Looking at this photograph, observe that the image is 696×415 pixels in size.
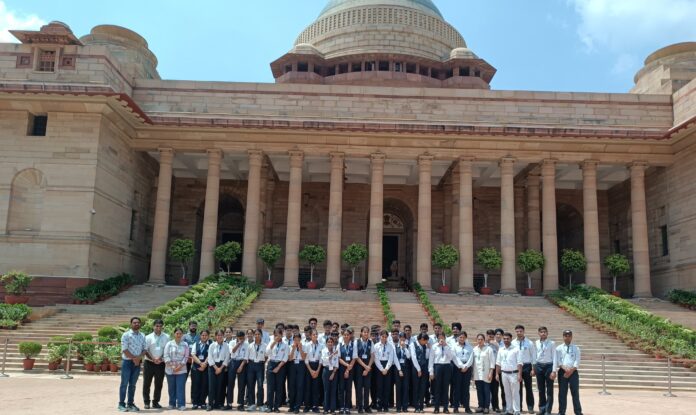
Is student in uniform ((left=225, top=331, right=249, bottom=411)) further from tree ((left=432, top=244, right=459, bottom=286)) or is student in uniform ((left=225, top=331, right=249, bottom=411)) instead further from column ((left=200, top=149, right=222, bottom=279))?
tree ((left=432, top=244, right=459, bottom=286))

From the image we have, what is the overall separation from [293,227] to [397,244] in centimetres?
1222

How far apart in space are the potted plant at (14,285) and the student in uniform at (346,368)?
1675 cm

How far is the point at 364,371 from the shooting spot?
1318 centimetres

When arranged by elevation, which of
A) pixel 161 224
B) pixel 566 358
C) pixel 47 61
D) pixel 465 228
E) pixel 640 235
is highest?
pixel 47 61

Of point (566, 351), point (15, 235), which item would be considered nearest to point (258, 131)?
point (15, 235)

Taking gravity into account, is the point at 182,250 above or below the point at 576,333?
above

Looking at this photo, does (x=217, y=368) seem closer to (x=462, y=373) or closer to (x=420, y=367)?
(x=420, y=367)

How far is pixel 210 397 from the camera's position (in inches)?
514

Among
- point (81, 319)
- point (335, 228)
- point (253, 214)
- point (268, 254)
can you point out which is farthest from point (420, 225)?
point (81, 319)

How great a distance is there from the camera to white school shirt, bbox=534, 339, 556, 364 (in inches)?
529

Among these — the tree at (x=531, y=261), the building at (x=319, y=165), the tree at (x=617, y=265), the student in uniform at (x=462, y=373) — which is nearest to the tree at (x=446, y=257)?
the building at (x=319, y=165)

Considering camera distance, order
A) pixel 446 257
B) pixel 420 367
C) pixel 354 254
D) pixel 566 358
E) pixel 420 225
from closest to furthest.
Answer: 1. pixel 566 358
2. pixel 420 367
3. pixel 446 257
4. pixel 420 225
5. pixel 354 254

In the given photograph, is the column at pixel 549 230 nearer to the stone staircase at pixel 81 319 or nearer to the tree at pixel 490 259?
the tree at pixel 490 259

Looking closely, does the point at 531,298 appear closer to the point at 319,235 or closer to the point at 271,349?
the point at 319,235
